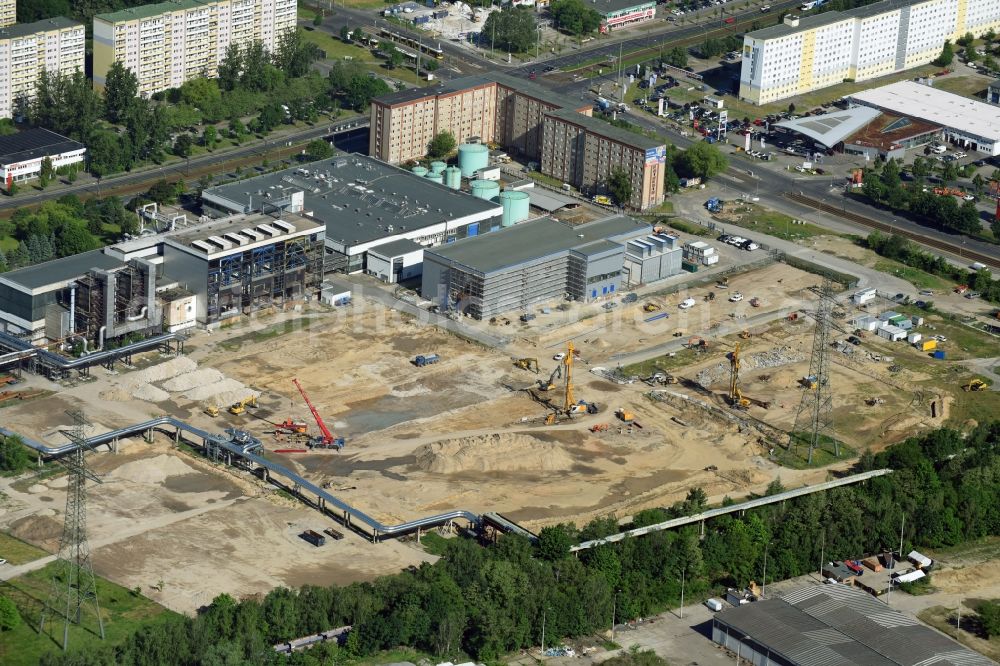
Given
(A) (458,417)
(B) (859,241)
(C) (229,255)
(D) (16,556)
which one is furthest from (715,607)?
(B) (859,241)

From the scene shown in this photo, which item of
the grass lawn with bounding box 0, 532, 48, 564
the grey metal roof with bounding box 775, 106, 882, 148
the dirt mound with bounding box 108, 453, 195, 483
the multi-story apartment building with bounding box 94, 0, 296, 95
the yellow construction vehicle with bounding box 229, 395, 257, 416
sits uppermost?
the multi-story apartment building with bounding box 94, 0, 296, 95

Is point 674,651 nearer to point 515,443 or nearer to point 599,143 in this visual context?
point 515,443

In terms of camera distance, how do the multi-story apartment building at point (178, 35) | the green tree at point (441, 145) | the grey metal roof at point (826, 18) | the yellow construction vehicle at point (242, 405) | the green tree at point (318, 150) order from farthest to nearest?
1. the grey metal roof at point (826, 18)
2. the multi-story apartment building at point (178, 35)
3. the green tree at point (441, 145)
4. the green tree at point (318, 150)
5. the yellow construction vehicle at point (242, 405)

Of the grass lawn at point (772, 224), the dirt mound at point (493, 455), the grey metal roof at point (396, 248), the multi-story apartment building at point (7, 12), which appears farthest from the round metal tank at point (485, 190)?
the multi-story apartment building at point (7, 12)

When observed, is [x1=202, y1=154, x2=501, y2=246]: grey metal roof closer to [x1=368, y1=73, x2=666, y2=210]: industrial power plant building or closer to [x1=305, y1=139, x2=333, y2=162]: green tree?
[x1=305, y1=139, x2=333, y2=162]: green tree

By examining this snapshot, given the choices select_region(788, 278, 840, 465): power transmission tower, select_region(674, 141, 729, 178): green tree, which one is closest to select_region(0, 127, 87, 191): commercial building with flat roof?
select_region(674, 141, 729, 178): green tree

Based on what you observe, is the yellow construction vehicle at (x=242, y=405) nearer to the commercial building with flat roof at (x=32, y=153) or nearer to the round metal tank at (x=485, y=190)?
the round metal tank at (x=485, y=190)
